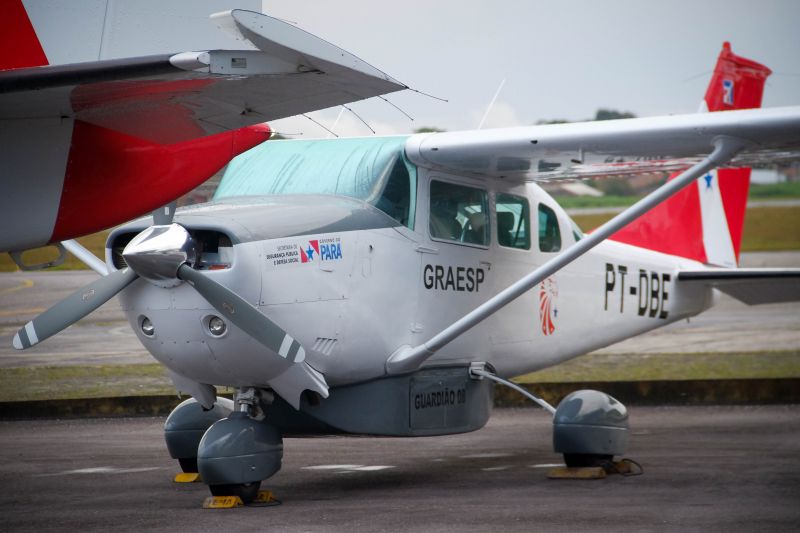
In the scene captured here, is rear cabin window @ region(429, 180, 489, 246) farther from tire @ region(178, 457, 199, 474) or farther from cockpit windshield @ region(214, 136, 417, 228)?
tire @ region(178, 457, 199, 474)

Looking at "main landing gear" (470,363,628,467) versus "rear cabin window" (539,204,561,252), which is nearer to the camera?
"main landing gear" (470,363,628,467)

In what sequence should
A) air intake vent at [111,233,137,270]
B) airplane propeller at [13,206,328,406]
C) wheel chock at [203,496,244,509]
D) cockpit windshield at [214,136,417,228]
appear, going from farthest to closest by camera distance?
cockpit windshield at [214,136,417,228] → wheel chock at [203,496,244,509] → air intake vent at [111,233,137,270] → airplane propeller at [13,206,328,406]

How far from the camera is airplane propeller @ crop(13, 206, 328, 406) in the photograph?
7.03 metres

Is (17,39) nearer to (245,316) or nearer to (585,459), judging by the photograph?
(245,316)

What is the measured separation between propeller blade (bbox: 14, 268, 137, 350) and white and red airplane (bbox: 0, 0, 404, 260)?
1.40 m

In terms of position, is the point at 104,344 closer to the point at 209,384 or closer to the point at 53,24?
the point at 209,384

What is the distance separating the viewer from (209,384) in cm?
790

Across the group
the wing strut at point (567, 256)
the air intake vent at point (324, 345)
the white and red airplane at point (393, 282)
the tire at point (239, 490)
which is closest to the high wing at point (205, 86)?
the white and red airplane at point (393, 282)

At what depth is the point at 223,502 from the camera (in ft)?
25.4

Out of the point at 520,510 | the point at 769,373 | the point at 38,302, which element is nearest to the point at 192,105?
the point at 520,510

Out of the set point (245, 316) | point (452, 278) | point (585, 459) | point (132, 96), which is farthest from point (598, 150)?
point (132, 96)

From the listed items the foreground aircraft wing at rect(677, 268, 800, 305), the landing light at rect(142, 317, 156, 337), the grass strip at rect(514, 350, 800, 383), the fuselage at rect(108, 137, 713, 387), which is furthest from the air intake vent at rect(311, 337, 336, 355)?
the grass strip at rect(514, 350, 800, 383)

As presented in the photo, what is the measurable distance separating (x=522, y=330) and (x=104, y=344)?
8.67m

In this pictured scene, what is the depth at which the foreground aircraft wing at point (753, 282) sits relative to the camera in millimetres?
10758
